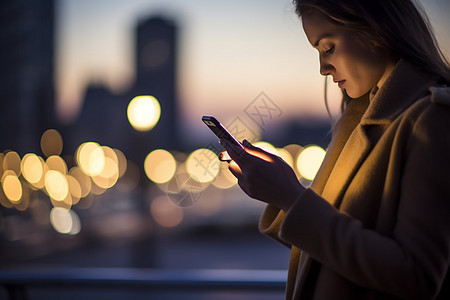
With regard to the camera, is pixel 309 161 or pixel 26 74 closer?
pixel 309 161

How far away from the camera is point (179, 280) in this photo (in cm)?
255

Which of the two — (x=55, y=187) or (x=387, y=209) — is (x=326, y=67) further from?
(x=55, y=187)

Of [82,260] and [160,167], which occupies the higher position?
[160,167]

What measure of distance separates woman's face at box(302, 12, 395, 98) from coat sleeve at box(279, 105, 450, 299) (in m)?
0.22

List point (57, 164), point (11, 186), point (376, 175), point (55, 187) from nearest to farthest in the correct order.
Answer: point (376, 175)
point (11, 186)
point (55, 187)
point (57, 164)

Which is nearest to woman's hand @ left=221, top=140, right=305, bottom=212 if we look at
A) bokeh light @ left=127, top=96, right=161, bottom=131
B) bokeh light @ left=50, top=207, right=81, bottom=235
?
bokeh light @ left=127, top=96, right=161, bottom=131

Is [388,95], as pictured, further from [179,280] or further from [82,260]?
[82,260]

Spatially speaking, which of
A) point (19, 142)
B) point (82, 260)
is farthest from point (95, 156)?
point (82, 260)

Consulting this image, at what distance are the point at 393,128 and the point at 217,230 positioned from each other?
886 inches

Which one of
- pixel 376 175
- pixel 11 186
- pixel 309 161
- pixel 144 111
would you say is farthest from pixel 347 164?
pixel 11 186

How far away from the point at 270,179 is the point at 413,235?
37cm

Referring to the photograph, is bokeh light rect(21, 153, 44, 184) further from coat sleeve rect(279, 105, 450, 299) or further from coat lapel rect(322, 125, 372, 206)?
coat sleeve rect(279, 105, 450, 299)

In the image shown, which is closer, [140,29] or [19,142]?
[140,29]

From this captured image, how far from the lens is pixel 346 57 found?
1.25 meters
